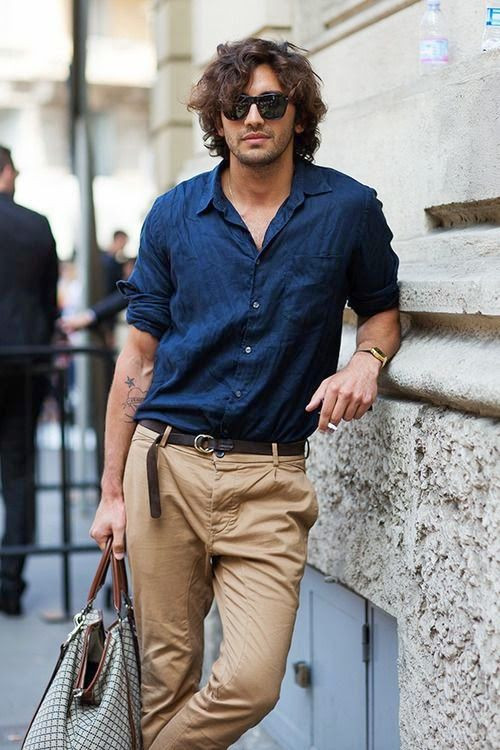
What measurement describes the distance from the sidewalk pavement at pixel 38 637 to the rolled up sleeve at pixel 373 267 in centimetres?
193

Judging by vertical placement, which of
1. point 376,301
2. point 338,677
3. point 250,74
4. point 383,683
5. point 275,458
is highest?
point 250,74

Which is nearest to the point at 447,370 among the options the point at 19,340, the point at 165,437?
the point at 165,437

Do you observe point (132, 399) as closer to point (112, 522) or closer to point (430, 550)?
point (112, 522)

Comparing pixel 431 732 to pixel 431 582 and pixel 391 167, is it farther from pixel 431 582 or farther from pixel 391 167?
pixel 391 167

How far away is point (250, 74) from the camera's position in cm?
324

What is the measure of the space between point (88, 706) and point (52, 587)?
411 cm

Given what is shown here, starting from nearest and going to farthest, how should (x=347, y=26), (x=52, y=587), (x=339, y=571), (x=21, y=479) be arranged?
(x=339, y=571)
(x=347, y=26)
(x=21, y=479)
(x=52, y=587)

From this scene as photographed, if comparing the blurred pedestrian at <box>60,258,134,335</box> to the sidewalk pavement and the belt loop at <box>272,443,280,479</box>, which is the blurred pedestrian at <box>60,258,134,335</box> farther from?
the belt loop at <box>272,443,280,479</box>

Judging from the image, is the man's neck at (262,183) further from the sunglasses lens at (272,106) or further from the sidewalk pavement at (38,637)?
the sidewalk pavement at (38,637)

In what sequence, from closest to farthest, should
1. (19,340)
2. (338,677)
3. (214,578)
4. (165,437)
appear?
(165,437) → (214,578) → (338,677) → (19,340)

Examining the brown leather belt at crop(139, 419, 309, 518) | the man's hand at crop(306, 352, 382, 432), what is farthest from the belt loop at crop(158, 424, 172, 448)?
the man's hand at crop(306, 352, 382, 432)

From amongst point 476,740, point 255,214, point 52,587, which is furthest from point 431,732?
point 52,587

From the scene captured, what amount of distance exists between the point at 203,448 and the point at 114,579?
452mm

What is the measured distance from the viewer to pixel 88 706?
10.6ft
